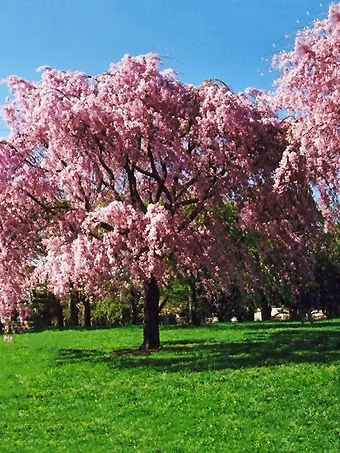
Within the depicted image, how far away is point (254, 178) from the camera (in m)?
26.6

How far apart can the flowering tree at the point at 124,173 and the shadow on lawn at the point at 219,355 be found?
241 cm

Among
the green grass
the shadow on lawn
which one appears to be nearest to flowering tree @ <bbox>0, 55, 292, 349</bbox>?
the shadow on lawn

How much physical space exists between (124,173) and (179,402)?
1456cm

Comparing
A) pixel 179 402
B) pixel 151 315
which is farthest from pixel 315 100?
pixel 151 315

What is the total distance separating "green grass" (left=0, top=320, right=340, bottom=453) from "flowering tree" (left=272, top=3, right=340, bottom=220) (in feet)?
20.2

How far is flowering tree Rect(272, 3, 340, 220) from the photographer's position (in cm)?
1759

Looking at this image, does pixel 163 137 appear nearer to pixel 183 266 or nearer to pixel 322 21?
pixel 183 266

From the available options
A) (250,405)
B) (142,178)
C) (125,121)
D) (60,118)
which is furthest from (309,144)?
(142,178)

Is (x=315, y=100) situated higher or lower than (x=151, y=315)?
higher

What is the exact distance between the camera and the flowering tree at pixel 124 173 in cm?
2388

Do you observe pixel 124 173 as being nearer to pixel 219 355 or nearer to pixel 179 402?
pixel 219 355

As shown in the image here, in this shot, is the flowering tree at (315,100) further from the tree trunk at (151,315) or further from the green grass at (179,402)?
the tree trunk at (151,315)

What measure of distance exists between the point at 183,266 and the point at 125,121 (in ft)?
25.2

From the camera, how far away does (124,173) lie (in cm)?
2808
